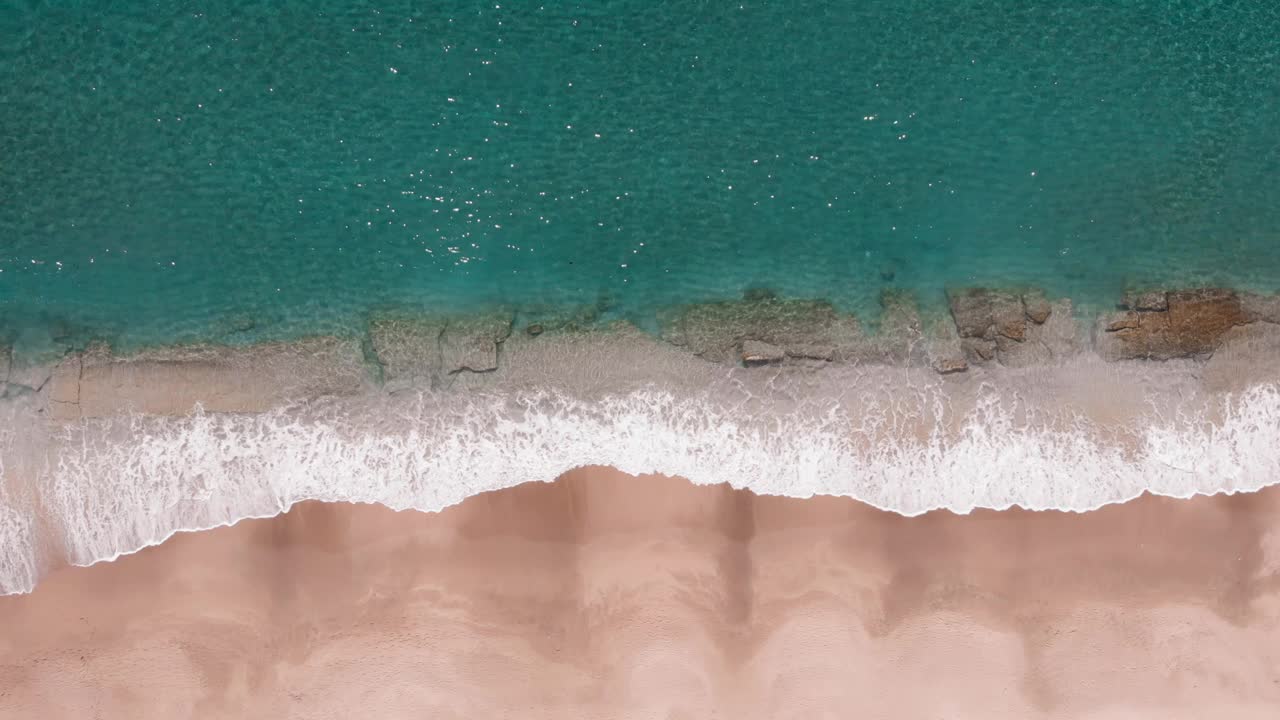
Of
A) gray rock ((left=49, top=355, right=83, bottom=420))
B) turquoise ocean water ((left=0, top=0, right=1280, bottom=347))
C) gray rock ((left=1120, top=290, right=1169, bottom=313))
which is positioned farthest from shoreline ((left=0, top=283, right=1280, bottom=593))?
turquoise ocean water ((left=0, top=0, right=1280, bottom=347))

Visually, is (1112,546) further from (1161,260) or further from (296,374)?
(296,374)

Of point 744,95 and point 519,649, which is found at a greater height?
point 744,95

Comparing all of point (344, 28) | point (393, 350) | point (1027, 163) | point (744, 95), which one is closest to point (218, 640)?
point (393, 350)

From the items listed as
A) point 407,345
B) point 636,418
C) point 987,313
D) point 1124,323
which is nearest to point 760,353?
point 636,418

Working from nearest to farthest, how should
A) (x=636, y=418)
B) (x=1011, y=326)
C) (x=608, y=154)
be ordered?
1. (x=636, y=418)
2. (x=1011, y=326)
3. (x=608, y=154)

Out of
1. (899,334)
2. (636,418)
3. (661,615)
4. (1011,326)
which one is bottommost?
(661,615)

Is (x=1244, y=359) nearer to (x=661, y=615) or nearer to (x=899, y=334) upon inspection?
(x=899, y=334)
